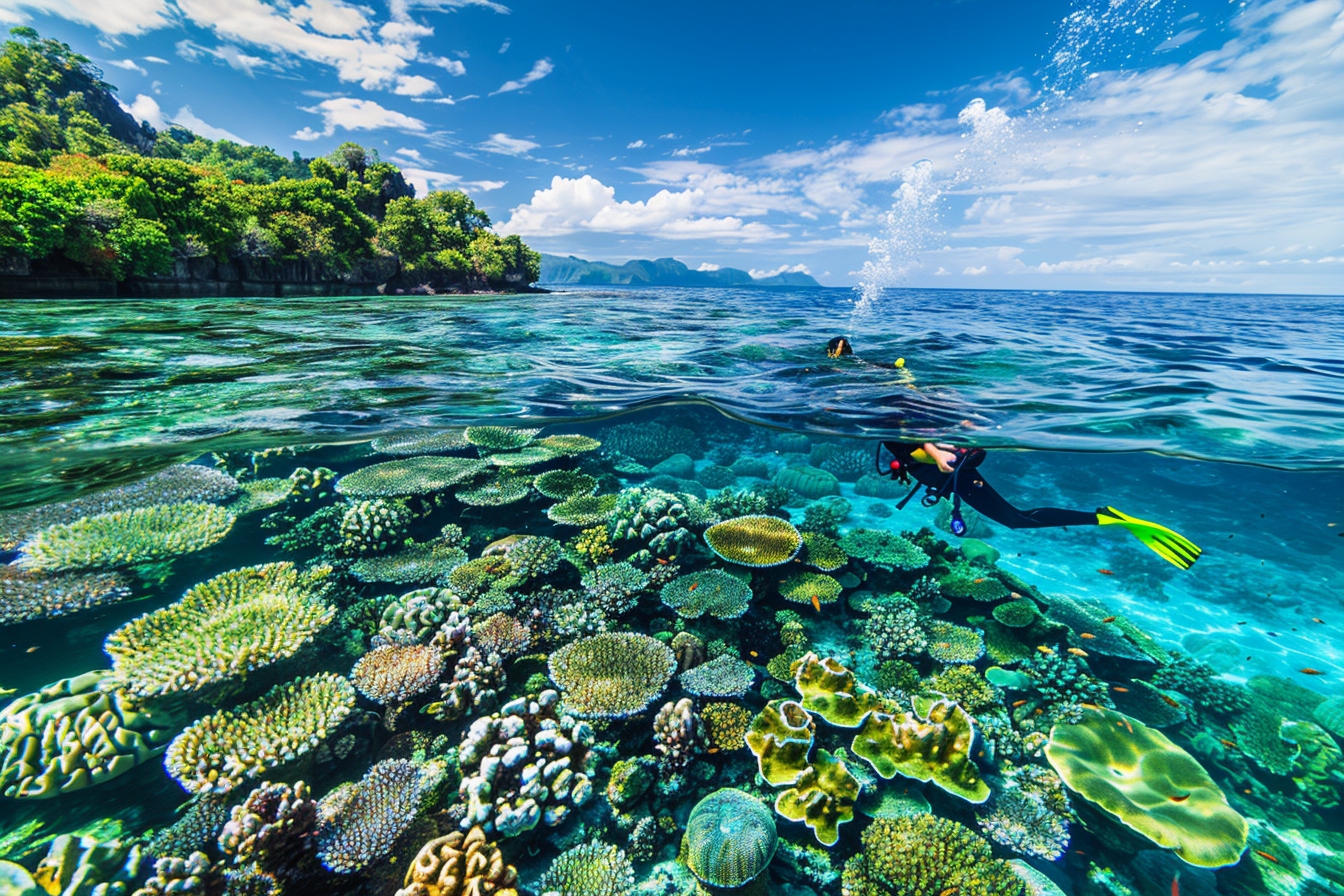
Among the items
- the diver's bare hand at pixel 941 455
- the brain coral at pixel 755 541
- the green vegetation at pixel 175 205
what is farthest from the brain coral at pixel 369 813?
the green vegetation at pixel 175 205

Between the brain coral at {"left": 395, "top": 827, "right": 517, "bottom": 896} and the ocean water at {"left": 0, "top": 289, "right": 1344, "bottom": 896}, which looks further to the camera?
the ocean water at {"left": 0, "top": 289, "right": 1344, "bottom": 896}

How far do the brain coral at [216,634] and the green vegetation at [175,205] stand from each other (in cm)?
2545

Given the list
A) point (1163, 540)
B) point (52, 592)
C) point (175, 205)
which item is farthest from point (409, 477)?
point (175, 205)

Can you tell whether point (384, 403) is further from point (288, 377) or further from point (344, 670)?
point (344, 670)

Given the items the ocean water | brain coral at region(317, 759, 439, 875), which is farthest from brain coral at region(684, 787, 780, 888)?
brain coral at region(317, 759, 439, 875)

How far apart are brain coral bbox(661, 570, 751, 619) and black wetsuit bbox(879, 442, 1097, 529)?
8.56 feet

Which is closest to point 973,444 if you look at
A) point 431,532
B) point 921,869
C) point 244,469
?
point 921,869

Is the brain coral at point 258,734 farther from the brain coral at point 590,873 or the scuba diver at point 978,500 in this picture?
the scuba diver at point 978,500

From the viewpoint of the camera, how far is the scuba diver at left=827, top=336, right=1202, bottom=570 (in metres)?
5.31

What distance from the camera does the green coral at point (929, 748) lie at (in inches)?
170

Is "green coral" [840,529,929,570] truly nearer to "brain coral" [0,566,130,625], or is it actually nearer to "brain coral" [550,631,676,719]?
"brain coral" [550,631,676,719]

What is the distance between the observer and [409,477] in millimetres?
8906

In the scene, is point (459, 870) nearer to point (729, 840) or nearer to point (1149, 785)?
point (729, 840)

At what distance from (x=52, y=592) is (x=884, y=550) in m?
11.7
